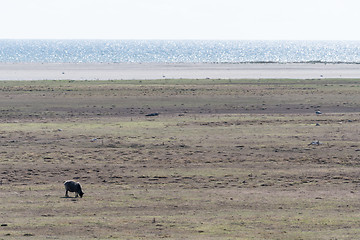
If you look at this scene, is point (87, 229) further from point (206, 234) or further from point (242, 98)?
point (242, 98)

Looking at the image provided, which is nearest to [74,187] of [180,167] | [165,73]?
[180,167]

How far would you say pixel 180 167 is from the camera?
29844mm

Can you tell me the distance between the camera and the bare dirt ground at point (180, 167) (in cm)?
1986

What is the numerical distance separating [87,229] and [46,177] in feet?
29.9

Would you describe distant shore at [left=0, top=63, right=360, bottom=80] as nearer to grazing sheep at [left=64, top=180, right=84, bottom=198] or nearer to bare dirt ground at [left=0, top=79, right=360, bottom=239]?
bare dirt ground at [left=0, top=79, right=360, bottom=239]

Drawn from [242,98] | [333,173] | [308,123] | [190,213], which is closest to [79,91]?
[242,98]

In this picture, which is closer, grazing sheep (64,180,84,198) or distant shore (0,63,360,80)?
grazing sheep (64,180,84,198)

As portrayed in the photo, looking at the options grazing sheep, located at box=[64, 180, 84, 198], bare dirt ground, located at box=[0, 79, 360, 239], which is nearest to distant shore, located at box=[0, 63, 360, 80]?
bare dirt ground, located at box=[0, 79, 360, 239]

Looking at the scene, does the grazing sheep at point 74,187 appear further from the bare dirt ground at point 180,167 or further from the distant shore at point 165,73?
the distant shore at point 165,73

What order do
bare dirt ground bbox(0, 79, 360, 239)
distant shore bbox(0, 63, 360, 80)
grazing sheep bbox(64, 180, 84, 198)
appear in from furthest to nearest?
distant shore bbox(0, 63, 360, 80)
grazing sheep bbox(64, 180, 84, 198)
bare dirt ground bbox(0, 79, 360, 239)

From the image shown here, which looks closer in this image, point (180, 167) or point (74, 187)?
point (74, 187)

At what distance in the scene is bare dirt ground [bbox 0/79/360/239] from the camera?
1986 centimetres

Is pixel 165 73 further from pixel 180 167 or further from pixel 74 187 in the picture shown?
pixel 74 187

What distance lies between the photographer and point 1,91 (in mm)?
65125
